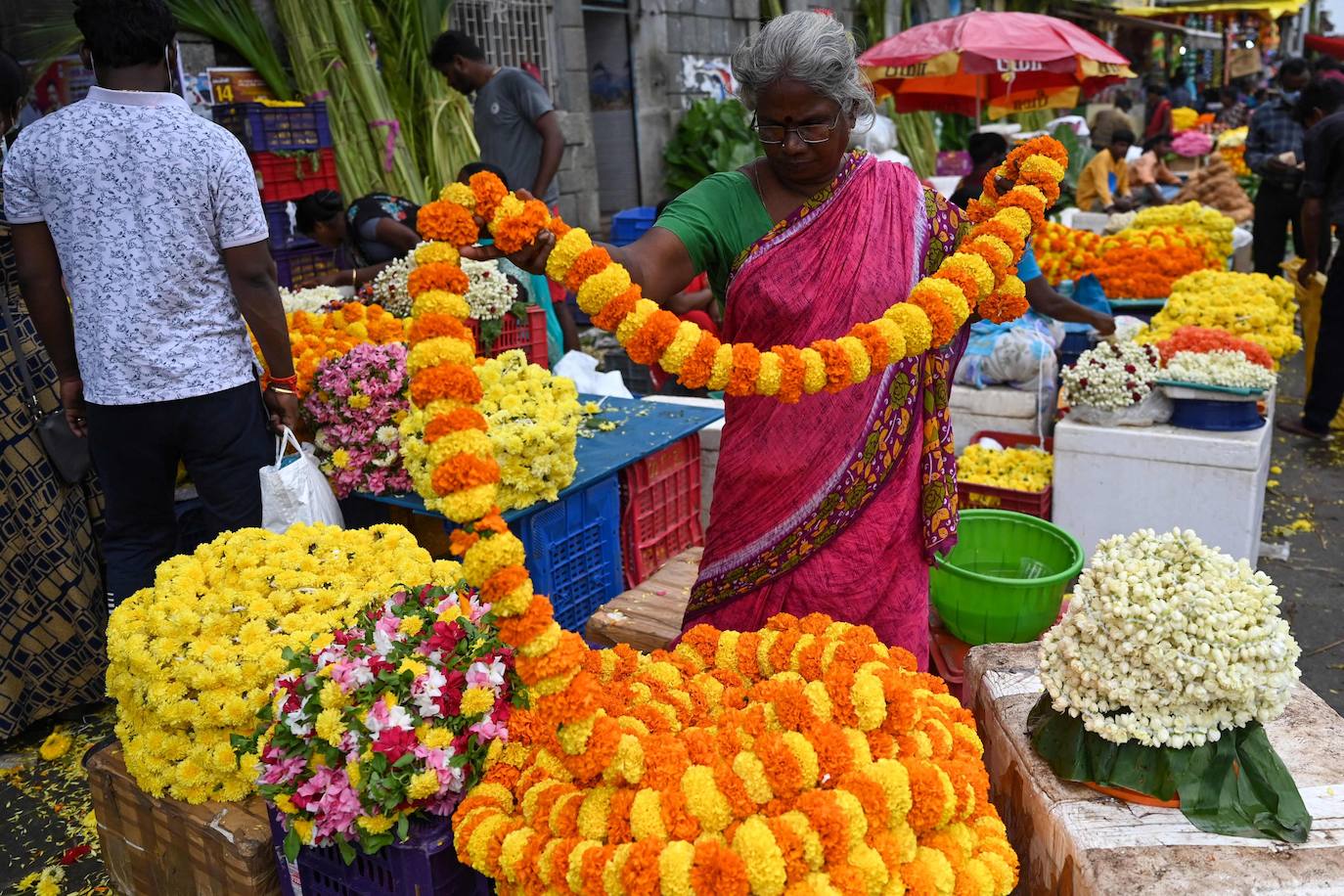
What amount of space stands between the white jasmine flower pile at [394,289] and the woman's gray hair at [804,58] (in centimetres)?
276

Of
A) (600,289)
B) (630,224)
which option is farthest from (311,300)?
(630,224)

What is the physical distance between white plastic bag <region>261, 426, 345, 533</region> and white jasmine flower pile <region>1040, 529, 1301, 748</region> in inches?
86.7

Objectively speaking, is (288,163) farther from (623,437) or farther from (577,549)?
A: (577,549)

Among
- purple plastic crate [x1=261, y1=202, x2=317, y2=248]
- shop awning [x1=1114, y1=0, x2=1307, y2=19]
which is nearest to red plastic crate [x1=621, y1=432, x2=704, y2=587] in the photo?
purple plastic crate [x1=261, y1=202, x2=317, y2=248]

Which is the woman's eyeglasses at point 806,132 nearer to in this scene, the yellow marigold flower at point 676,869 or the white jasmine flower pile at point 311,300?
the yellow marigold flower at point 676,869

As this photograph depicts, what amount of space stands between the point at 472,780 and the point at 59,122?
2212 mm

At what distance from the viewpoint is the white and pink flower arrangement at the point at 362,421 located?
341 cm

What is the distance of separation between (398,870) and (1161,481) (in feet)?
11.7

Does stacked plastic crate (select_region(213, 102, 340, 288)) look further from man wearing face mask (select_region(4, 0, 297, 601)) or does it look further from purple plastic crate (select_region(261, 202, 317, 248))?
man wearing face mask (select_region(4, 0, 297, 601))

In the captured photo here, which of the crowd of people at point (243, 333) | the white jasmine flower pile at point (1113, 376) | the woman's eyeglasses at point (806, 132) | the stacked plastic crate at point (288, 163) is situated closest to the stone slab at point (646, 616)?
the crowd of people at point (243, 333)

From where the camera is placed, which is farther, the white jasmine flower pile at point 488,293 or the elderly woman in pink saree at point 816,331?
the white jasmine flower pile at point 488,293

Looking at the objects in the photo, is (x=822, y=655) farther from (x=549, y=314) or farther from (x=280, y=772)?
(x=549, y=314)

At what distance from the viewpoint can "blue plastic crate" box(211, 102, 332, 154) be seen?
5.23 metres

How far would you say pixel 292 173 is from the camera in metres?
5.58
